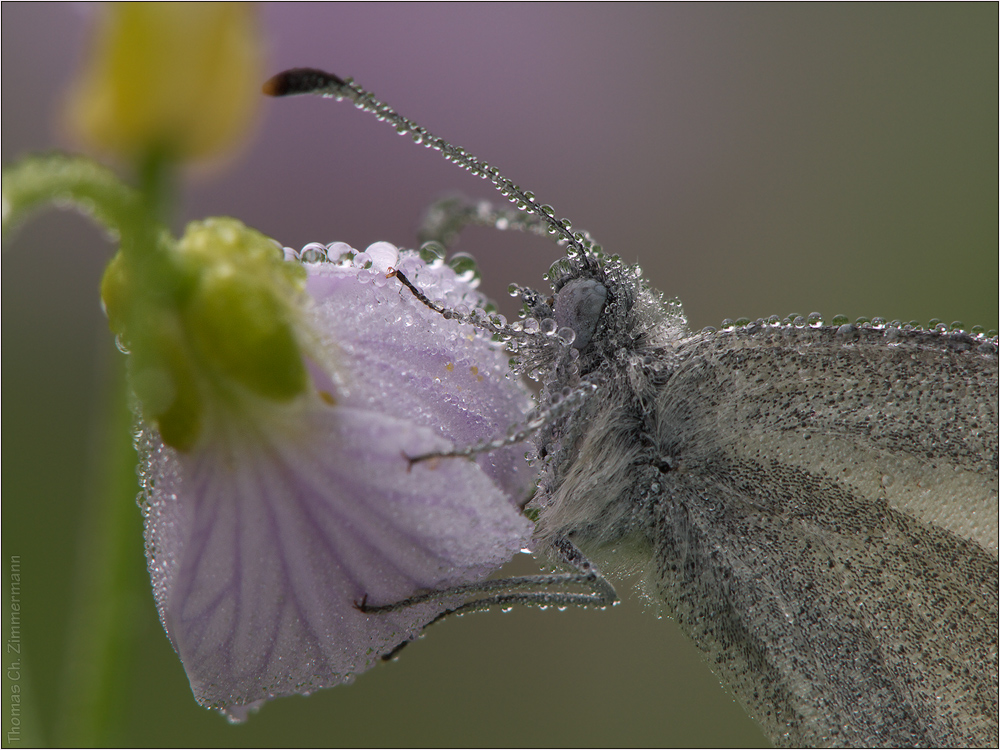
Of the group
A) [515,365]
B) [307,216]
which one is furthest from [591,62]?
[515,365]

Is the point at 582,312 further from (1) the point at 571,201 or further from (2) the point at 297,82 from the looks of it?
(1) the point at 571,201

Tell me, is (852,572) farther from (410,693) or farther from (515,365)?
(410,693)

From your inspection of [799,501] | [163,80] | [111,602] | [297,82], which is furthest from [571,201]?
[111,602]

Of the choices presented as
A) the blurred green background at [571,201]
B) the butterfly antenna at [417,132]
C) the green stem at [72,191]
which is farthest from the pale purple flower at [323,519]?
the blurred green background at [571,201]

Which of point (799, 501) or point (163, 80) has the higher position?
point (163, 80)

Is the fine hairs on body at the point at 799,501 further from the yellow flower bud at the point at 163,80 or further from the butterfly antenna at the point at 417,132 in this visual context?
the yellow flower bud at the point at 163,80

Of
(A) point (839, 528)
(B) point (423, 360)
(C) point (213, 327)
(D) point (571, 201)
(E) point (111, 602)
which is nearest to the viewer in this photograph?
(E) point (111, 602)
